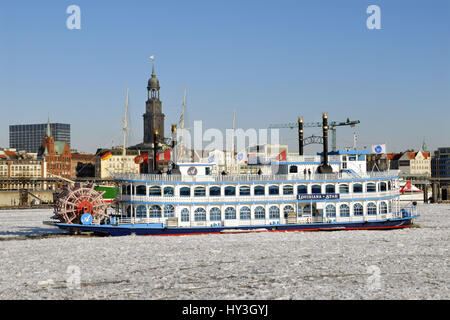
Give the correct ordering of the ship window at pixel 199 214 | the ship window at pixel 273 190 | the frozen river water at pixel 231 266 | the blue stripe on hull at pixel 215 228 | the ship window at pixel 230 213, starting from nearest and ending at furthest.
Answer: the frozen river water at pixel 231 266, the blue stripe on hull at pixel 215 228, the ship window at pixel 199 214, the ship window at pixel 230 213, the ship window at pixel 273 190

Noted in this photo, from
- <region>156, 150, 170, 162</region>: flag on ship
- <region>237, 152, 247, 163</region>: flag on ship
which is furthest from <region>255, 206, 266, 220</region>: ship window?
<region>156, 150, 170, 162</region>: flag on ship

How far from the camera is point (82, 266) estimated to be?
106ft

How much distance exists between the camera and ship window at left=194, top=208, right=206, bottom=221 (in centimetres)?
4584

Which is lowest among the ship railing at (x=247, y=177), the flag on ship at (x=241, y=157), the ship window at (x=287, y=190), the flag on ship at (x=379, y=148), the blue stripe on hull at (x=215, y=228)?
the blue stripe on hull at (x=215, y=228)

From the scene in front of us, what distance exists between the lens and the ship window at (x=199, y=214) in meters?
45.8

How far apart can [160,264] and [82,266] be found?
14.5 feet

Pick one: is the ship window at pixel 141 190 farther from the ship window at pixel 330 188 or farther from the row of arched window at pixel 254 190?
the ship window at pixel 330 188

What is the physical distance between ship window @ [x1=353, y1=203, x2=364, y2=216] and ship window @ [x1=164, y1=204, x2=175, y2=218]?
15564 millimetres

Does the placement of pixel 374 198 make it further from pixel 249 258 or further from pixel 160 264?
pixel 160 264

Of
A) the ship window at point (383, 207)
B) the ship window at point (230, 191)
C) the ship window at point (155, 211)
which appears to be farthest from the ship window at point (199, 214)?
the ship window at point (383, 207)

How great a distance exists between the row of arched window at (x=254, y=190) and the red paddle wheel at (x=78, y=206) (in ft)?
12.6

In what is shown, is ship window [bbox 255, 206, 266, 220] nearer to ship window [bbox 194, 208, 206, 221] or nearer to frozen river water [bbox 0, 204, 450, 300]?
frozen river water [bbox 0, 204, 450, 300]

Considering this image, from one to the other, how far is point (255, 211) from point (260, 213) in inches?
19.2
